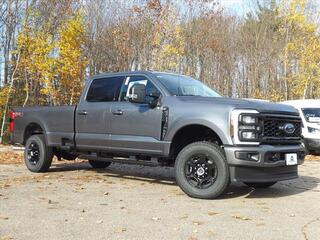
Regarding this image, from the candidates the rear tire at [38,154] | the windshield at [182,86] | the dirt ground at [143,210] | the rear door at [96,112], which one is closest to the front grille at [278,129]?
the dirt ground at [143,210]

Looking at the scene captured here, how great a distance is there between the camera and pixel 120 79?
891 centimetres

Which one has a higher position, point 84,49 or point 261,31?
point 261,31

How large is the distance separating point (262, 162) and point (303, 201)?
104 centimetres

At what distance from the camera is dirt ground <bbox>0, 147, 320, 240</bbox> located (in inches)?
208

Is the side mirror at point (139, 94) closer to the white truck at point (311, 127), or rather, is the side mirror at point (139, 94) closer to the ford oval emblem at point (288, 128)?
the ford oval emblem at point (288, 128)

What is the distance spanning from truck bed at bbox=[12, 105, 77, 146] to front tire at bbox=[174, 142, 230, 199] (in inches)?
112

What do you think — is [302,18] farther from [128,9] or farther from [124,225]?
[124,225]

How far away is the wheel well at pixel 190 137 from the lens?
25.2 ft

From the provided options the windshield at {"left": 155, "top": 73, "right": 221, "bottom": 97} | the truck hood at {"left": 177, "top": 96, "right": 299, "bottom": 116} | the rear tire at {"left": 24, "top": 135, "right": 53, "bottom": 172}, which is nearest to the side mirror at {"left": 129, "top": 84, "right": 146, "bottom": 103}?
the windshield at {"left": 155, "top": 73, "right": 221, "bottom": 97}

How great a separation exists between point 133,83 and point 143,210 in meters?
2.92

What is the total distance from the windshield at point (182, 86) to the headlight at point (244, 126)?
4.71ft

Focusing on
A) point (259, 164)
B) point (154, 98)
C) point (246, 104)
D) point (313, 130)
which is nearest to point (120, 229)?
point (259, 164)

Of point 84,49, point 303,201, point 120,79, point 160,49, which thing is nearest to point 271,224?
point 303,201

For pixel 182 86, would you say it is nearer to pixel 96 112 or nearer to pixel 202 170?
pixel 96 112
